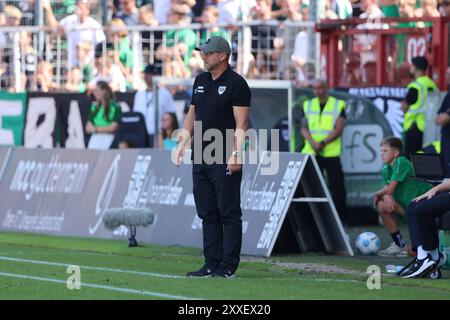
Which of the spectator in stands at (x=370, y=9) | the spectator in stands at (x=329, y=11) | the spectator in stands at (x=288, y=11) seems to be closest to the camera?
the spectator in stands at (x=370, y=9)

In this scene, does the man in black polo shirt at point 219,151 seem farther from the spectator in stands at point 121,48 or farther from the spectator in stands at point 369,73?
the spectator in stands at point 121,48

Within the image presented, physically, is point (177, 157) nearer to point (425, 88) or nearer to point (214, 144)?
point (214, 144)

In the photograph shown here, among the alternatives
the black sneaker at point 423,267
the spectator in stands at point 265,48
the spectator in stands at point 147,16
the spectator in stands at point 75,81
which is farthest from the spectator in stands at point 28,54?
the black sneaker at point 423,267

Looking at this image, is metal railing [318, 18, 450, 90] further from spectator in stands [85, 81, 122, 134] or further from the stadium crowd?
spectator in stands [85, 81, 122, 134]

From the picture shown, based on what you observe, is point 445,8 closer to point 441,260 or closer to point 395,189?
point 395,189

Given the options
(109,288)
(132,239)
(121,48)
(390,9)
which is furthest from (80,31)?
(109,288)

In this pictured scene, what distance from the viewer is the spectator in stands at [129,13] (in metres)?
24.2

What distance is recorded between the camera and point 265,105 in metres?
20.6

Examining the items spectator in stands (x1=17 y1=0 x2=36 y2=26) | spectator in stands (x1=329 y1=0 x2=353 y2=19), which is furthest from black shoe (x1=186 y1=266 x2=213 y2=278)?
spectator in stands (x1=17 y1=0 x2=36 y2=26)

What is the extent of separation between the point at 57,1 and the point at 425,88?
9.03 metres

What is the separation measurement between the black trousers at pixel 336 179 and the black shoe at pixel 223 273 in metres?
7.40

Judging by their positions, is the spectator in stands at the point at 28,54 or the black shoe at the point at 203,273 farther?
the spectator in stands at the point at 28,54

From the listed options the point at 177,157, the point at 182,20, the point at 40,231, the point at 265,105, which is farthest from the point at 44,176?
the point at 177,157

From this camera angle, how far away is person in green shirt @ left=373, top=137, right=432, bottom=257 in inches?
611
